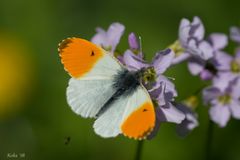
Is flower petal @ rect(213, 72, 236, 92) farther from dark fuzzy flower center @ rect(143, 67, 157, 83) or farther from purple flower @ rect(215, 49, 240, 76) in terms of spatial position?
dark fuzzy flower center @ rect(143, 67, 157, 83)

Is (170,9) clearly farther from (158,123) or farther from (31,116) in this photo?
(158,123)

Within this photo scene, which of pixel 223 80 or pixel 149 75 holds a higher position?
pixel 149 75

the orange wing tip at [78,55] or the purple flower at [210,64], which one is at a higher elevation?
the orange wing tip at [78,55]

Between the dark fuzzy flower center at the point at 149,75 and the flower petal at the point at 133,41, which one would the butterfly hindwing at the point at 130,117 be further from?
the flower petal at the point at 133,41

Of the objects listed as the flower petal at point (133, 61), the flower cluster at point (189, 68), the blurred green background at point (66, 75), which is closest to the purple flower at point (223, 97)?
the flower cluster at point (189, 68)

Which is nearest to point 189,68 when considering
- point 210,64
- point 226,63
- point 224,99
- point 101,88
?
point 210,64

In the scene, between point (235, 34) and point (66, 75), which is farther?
point (66, 75)

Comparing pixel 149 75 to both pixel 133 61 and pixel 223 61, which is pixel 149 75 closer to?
pixel 133 61
